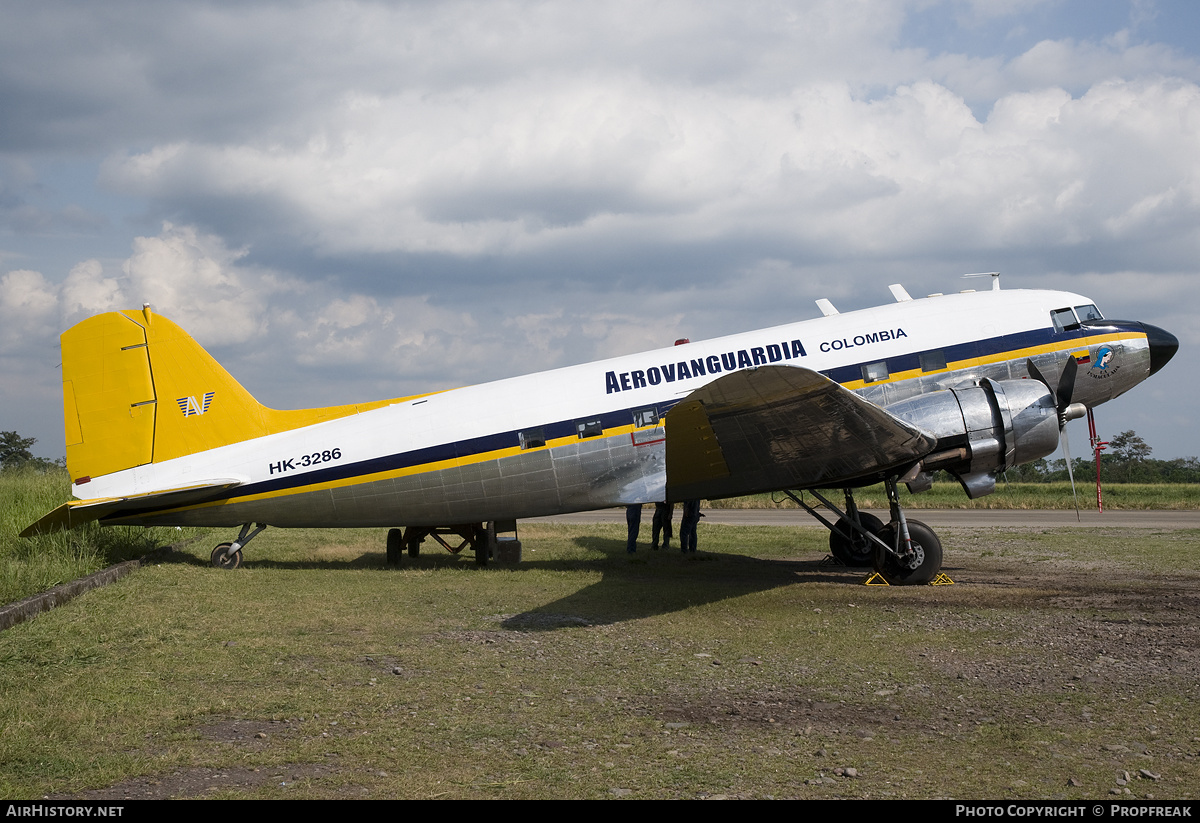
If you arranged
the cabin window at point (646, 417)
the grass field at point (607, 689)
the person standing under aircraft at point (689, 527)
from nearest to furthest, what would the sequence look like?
the grass field at point (607, 689) → the cabin window at point (646, 417) → the person standing under aircraft at point (689, 527)

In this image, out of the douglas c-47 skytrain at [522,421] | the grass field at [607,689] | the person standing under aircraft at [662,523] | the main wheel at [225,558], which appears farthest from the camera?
the person standing under aircraft at [662,523]

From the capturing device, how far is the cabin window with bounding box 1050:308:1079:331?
1270 centimetres

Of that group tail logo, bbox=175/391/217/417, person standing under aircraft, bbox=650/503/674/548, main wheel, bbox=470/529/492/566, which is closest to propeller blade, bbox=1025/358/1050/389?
person standing under aircraft, bbox=650/503/674/548

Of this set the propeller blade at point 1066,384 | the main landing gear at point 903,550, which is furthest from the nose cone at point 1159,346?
the main landing gear at point 903,550

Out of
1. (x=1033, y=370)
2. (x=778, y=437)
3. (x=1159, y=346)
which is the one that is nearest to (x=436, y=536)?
(x=778, y=437)

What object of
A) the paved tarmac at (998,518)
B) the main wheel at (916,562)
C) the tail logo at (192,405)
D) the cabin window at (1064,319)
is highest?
the tail logo at (192,405)

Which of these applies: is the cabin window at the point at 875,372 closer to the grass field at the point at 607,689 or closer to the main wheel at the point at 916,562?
the main wheel at the point at 916,562

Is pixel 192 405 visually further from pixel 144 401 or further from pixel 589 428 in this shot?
pixel 589 428

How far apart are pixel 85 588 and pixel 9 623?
2.40 metres

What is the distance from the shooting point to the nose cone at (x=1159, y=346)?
13.0 meters

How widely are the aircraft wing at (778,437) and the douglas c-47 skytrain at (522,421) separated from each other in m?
0.18

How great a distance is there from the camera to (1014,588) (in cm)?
1121

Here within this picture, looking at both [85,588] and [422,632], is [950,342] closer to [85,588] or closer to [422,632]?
[422,632]
